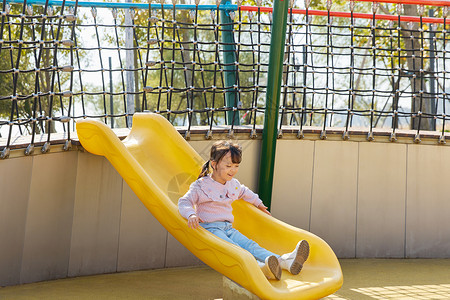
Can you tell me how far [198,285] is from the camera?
3.64 meters

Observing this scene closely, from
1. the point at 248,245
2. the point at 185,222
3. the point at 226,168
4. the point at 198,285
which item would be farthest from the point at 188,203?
the point at 198,285

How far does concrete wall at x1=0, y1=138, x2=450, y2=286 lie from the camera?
11.1 feet

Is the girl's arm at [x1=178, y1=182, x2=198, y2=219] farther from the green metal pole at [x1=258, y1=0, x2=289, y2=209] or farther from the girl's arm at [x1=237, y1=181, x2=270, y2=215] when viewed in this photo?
the green metal pole at [x1=258, y1=0, x2=289, y2=209]

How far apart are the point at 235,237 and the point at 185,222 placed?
0.34 metres

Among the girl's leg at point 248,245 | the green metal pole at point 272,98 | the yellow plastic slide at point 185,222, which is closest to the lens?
the yellow plastic slide at point 185,222

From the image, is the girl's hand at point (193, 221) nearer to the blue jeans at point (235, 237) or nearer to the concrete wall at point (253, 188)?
the blue jeans at point (235, 237)

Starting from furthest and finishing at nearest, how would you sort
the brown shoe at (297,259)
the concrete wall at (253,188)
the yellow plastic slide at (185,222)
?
the concrete wall at (253,188), the brown shoe at (297,259), the yellow plastic slide at (185,222)

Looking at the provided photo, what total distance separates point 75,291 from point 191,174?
105cm

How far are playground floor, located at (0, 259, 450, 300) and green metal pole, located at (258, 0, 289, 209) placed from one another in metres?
0.80

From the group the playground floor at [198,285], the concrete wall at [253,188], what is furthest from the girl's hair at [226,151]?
the concrete wall at [253,188]

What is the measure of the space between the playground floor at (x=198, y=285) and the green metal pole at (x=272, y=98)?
798 mm

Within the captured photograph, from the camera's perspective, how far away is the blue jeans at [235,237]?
3.00m

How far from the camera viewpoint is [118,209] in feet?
12.9

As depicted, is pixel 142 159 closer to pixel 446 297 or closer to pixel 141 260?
pixel 141 260
